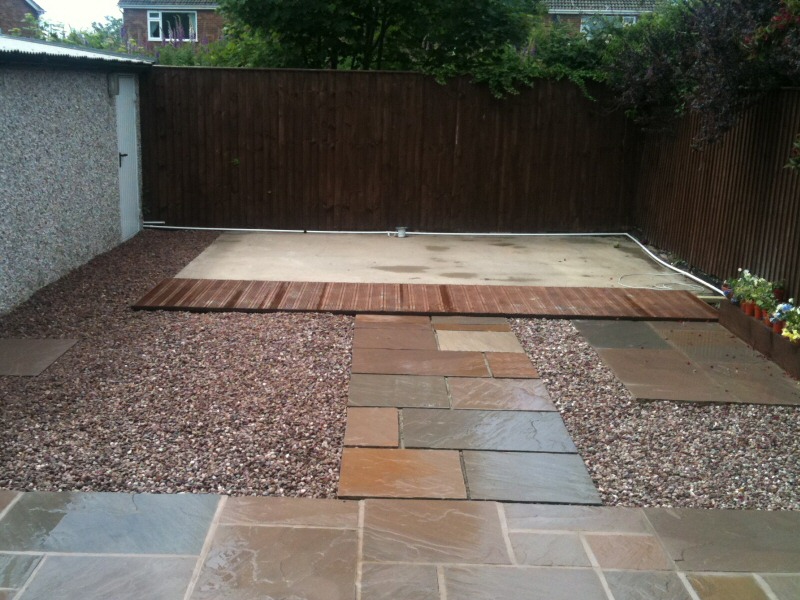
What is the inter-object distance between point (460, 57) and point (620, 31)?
2.18 m

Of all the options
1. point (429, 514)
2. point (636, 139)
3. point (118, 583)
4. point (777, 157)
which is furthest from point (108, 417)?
point (636, 139)

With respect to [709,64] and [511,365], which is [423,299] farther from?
[709,64]

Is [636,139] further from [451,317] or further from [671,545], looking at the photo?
[671,545]

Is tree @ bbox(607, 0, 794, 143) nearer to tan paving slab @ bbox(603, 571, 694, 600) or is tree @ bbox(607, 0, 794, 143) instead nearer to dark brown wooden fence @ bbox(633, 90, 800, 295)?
dark brown wooden fence @ bbox(633, 90, 800, 295)

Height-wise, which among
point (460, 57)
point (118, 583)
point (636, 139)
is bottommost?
point (118, 583)

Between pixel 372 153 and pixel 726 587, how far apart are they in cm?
812

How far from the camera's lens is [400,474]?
4031 mm

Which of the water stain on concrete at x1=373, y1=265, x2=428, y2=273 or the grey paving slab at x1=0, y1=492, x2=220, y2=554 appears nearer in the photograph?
the grey paving slab at x1=0, y1=492, x2=220, y2=554

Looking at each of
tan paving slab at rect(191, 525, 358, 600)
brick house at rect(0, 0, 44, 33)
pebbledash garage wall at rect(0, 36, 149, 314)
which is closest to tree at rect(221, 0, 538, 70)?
pebbledash garage wall at rect(0, 36, 149, 314)

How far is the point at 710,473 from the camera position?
4.10 meters

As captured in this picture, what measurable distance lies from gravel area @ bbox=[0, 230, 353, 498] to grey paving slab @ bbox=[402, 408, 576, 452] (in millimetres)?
433

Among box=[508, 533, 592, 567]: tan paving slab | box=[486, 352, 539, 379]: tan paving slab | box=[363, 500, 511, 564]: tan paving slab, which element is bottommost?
box=[363, 500, 511, 564]: tan paving slab

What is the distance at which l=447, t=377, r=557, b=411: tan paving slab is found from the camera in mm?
4953

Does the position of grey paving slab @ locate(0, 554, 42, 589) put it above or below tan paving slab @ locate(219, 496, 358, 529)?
below
